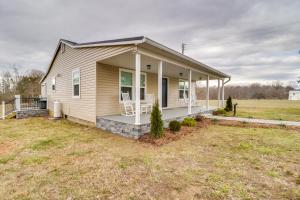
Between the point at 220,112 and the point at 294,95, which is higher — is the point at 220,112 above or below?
below

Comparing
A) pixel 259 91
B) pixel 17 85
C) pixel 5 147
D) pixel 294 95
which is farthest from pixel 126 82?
pixel 294 95

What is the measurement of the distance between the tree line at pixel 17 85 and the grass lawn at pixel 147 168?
17304mm

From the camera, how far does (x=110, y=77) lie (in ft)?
23.7

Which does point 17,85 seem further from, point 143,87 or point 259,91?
point 259,91

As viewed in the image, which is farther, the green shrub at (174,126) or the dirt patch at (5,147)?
the green shrub at (174,126)

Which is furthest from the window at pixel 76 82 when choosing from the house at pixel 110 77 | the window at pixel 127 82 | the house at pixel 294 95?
the house at pixel 294 95

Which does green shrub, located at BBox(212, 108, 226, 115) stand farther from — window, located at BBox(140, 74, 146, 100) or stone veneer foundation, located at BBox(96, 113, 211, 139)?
stone veneer foundation, located at BBox(96, 113, 211, 139)

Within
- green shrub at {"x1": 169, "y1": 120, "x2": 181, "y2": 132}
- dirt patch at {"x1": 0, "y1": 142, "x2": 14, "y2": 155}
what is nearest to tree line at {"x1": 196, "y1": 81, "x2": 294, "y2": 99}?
green shrub at {"x1": 169, "y1": 120, "x2": 181, "y2": 132}

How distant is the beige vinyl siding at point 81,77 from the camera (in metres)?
→ 6.40

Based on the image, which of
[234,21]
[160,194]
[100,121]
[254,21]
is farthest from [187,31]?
[160,194]

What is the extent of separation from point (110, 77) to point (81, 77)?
4.59 feet

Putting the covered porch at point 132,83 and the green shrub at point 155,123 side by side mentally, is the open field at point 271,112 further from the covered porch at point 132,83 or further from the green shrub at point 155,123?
the green shrub at point 155,123

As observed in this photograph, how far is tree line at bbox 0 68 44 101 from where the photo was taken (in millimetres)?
19156

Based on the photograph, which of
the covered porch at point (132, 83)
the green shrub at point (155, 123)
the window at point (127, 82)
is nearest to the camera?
the green shrub at point (155, 123)
